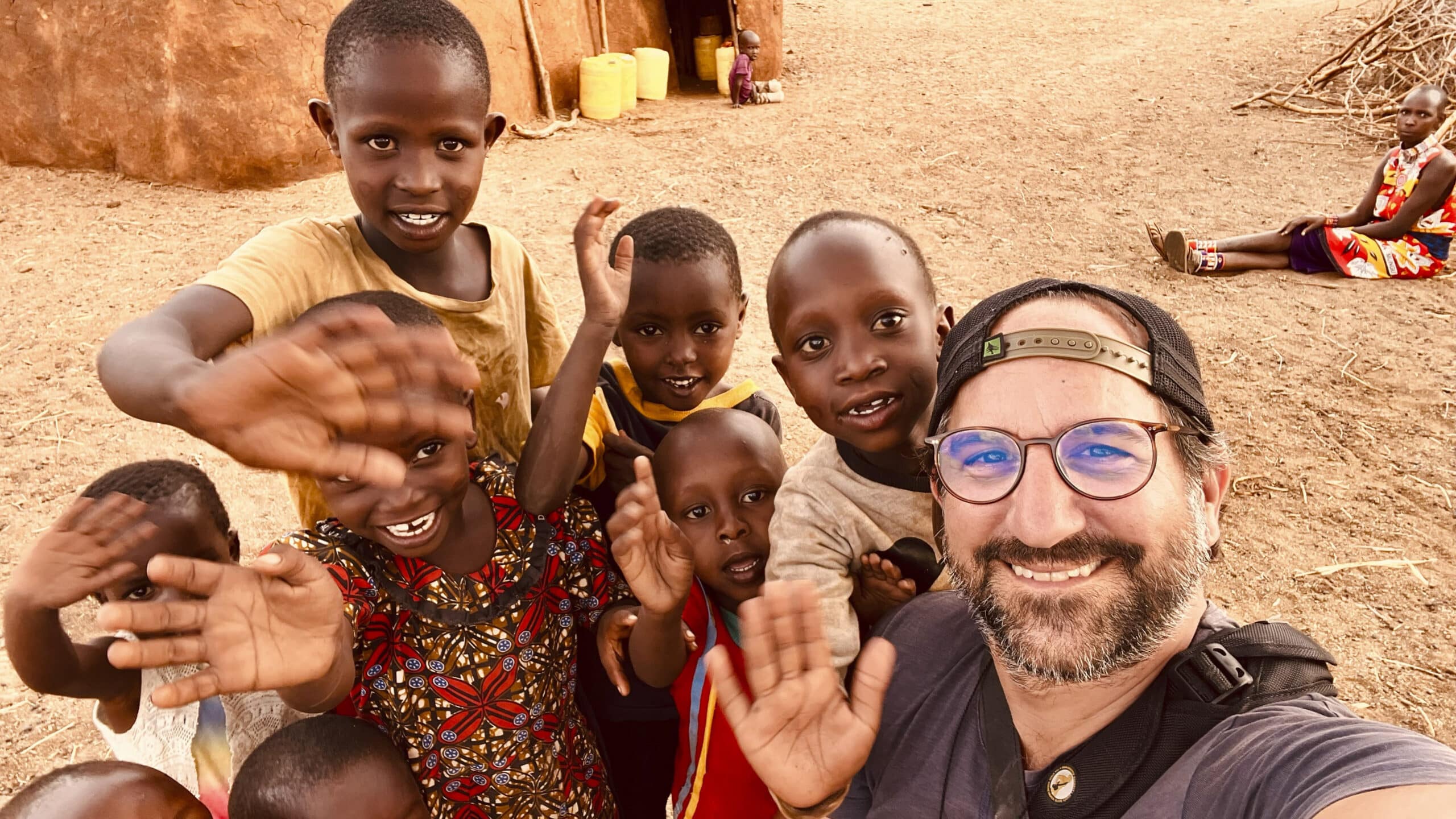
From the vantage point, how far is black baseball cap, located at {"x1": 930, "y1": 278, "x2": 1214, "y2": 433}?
1.63 m

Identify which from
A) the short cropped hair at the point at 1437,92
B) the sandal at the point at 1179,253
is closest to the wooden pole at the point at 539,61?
the sandal at the point at 1179,253

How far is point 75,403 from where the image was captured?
496 centimetres

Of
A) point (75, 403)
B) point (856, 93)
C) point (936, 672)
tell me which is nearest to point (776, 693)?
point (936, 672)

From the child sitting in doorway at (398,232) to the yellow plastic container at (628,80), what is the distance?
733cm

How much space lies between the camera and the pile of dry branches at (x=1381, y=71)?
8961 millimetres

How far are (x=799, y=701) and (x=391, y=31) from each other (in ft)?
5.66

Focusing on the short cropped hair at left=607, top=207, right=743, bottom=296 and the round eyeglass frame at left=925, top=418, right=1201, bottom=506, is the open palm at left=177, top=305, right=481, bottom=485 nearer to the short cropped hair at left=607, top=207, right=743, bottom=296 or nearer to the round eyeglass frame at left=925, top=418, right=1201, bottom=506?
the round eyeglass frame at left=925, top=418, right=1201, bottom=506

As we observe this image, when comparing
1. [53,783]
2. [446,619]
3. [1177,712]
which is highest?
[1177,712]

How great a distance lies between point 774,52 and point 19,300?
24.1 ft

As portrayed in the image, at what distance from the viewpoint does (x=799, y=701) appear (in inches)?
62.9

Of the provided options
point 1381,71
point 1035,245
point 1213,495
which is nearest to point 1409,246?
point 1035,245

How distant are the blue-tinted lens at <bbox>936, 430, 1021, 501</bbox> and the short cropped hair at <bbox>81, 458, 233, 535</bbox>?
1689 millimetres

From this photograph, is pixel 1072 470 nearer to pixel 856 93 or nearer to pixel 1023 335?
pixel 1023 335

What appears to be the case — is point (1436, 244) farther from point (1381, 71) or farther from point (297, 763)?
point (297, 763)
